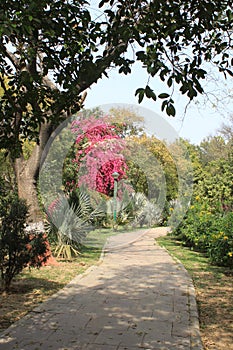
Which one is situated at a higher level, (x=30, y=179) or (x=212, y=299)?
(x=30, y=179)

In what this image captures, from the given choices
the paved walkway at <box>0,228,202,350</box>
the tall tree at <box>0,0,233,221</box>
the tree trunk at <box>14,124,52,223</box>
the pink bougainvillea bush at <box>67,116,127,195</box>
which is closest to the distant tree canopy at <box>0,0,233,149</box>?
the tall tree at <box>0,0,233,221</box>

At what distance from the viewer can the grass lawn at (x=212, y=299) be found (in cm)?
440

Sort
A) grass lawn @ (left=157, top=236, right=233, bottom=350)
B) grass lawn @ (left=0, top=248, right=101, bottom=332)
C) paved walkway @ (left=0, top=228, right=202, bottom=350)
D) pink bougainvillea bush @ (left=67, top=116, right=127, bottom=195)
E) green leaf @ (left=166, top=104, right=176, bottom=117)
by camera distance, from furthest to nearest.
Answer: pink bougainvillea bush @ (left=67, top=116, right=127, bottom=195), grass lawn @ (left=0, top=248, right=101, bottom=332), grass lawn @ (left=157, top=236, right=233, bottom=350), paved walkway @ (left=0, top=228, right=202, bottom=350), green leaf @ (left=166, top=104, right=176, bottom=117)

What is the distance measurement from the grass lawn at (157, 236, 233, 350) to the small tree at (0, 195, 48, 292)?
2.42 m

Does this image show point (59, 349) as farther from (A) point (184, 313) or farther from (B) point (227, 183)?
(B) point (227, 183)

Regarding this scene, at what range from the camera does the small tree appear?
587cm

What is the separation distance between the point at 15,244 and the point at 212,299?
287 cm

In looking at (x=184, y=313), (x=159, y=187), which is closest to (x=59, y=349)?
(x=184, y=313)

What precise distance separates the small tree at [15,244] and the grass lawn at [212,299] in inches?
95.3

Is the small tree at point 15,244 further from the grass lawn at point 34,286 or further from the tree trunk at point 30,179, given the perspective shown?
the tree trunk at point 30,179

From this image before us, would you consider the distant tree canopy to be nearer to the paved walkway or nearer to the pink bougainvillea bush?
A: the paved walkway

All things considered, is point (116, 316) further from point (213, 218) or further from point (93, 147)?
point (93, 147)

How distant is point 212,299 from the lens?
6020mm

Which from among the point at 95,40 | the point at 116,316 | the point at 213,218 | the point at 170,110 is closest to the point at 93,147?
the point at 213,218
